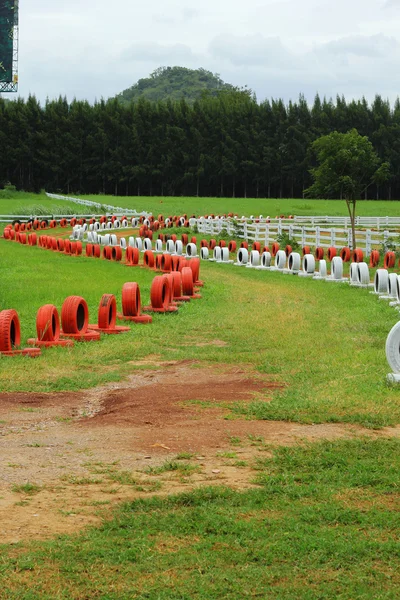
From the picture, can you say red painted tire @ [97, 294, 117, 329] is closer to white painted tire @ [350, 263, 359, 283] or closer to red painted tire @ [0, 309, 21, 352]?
red painted tire @ [0, 309, 21, 352]

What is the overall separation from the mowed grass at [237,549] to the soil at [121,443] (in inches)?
12.7

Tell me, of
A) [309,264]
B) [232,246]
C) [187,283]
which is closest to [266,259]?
[309,264]

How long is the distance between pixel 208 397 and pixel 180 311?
8620 millimetres

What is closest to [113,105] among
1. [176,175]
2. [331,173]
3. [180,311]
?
[176,175]

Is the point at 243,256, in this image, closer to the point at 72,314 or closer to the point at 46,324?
the point at 72,314

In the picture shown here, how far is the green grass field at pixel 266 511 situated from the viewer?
5434 mm

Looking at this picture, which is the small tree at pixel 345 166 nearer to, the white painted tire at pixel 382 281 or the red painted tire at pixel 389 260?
the red painted tire at pixel 389 260

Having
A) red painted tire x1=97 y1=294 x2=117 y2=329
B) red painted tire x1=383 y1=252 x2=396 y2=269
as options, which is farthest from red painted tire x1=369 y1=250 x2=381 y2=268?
red painted tire x1=97 y1=294 x2=117 y2=329

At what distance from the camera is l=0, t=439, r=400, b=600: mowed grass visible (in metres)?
5.35

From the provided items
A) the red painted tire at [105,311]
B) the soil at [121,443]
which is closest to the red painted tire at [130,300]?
the red painted tire at [105,311]

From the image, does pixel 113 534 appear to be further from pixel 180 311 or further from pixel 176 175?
pixel 176 175

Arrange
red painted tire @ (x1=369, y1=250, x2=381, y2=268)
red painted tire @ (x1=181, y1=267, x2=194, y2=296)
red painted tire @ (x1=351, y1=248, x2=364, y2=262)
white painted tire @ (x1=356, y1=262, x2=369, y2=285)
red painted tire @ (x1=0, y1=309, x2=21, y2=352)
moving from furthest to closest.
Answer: red painted tire @ (x1=351, y1=248, x2=364, y2=262), red painted tire @ (x1=369, y1=250, x2=381, y2=268), white painted tire @ (x1=356, y1=262, x2=369, y2=285), red painted tire @ (x1=181, y1=267, x2=194, y2=296), red painted tire @ (x1=0, y1=309, x2=21, y2=352)

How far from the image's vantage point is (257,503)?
682cm

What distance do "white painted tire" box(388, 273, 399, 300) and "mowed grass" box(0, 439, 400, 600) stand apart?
13.7 meters
